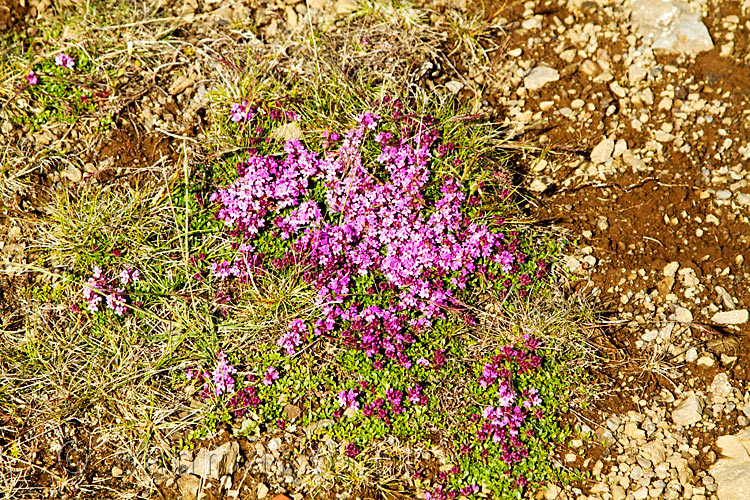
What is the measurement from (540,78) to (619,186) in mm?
1280

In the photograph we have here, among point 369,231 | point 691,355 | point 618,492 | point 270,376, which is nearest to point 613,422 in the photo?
point 618,492

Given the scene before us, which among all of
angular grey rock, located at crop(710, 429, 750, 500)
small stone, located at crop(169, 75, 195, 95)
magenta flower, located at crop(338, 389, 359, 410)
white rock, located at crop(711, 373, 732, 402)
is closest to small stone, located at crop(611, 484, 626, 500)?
angular grey rock, located at crop(710, 429, 750, 500)

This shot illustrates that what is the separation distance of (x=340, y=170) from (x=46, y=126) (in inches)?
107

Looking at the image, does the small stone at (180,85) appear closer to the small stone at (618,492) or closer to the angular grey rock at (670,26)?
the angular grey rock at (670,26)

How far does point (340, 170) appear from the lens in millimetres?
5477

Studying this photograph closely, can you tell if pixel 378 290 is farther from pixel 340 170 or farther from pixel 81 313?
pixel 81 313

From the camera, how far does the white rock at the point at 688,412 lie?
4.89m

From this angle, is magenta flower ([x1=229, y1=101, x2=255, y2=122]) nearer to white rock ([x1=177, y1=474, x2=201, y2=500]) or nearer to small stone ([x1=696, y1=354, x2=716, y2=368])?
white rock ([x1=177, y1=474, x2=201, y2=500])

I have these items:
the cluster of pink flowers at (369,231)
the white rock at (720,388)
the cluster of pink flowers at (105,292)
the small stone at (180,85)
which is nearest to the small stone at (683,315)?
the white rock at (720,388)

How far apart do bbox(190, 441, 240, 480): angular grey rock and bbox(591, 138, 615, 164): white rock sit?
152 inches

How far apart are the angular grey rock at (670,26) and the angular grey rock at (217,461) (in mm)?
5183

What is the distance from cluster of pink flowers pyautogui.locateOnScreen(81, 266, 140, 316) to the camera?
513 centimetres

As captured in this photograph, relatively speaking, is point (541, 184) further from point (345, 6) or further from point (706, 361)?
point (345, 6)

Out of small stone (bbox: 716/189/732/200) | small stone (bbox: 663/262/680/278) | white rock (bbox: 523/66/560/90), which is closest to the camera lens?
small stone (bbox: 663/262/680/278)
